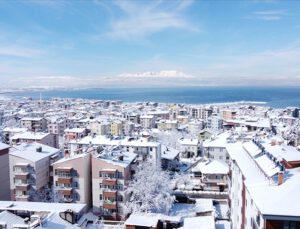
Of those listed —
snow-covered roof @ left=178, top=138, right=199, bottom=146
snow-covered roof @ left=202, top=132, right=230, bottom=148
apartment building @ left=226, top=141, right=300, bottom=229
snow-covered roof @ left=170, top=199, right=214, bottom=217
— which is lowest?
snow-covered roof @ left=170, top=199, right=214, bottom=217

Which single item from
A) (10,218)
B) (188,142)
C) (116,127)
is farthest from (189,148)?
(10,218)

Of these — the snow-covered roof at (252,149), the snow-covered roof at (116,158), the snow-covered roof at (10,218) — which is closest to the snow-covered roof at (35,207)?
the snow-covered roof at (10,218)

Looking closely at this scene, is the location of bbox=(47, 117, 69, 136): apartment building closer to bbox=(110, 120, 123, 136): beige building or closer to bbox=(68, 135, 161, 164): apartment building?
bbox=(110, 120, 123, 136): beige building

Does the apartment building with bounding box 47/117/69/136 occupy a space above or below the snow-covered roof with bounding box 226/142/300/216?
below

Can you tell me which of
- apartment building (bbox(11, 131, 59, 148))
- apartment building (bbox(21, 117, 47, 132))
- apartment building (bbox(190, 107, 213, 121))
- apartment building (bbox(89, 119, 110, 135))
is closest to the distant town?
apartment building (bbox(11, 131, 59, 148))

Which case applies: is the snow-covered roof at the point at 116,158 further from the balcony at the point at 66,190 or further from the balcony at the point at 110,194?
the balcony at the point at 66,190

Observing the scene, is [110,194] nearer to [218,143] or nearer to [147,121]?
[218,143]
